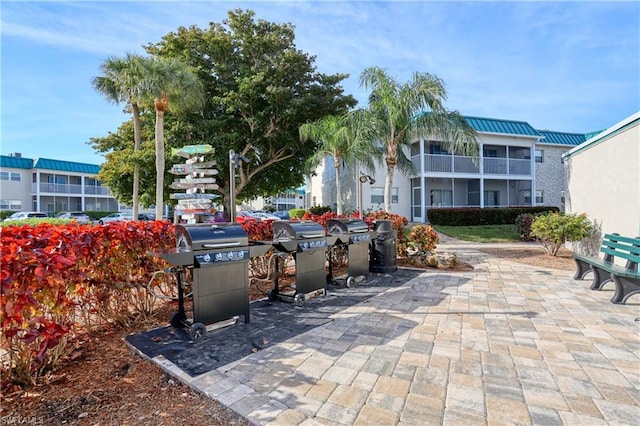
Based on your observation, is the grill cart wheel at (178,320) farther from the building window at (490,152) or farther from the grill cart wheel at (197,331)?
the building window at (490,152)

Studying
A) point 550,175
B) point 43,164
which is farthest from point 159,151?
point 43,164

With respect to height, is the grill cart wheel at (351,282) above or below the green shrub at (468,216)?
below

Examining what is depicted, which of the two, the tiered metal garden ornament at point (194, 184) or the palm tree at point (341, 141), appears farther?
the palm tree at point (341, 141)

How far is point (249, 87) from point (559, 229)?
1364 cm

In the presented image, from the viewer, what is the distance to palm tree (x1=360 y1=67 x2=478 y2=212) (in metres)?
10.9

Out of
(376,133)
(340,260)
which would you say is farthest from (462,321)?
(376,133)

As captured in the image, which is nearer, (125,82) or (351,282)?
(351,282)

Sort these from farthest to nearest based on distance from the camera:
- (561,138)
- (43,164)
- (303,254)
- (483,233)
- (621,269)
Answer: (43,164), (561,138), (483,233), (303,254), (621,269)

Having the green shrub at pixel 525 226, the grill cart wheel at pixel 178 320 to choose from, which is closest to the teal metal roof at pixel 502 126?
the green shrub at pixel 525 226

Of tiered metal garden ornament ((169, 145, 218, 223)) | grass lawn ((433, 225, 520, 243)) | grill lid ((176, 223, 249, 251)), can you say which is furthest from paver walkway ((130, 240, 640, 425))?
grass lawn ((433, 225, 520, 243))

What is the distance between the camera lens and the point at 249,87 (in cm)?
1555

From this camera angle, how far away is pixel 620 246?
5625mm

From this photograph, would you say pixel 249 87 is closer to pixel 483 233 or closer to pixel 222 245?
pixel 222 245

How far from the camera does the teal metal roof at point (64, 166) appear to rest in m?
36.2
